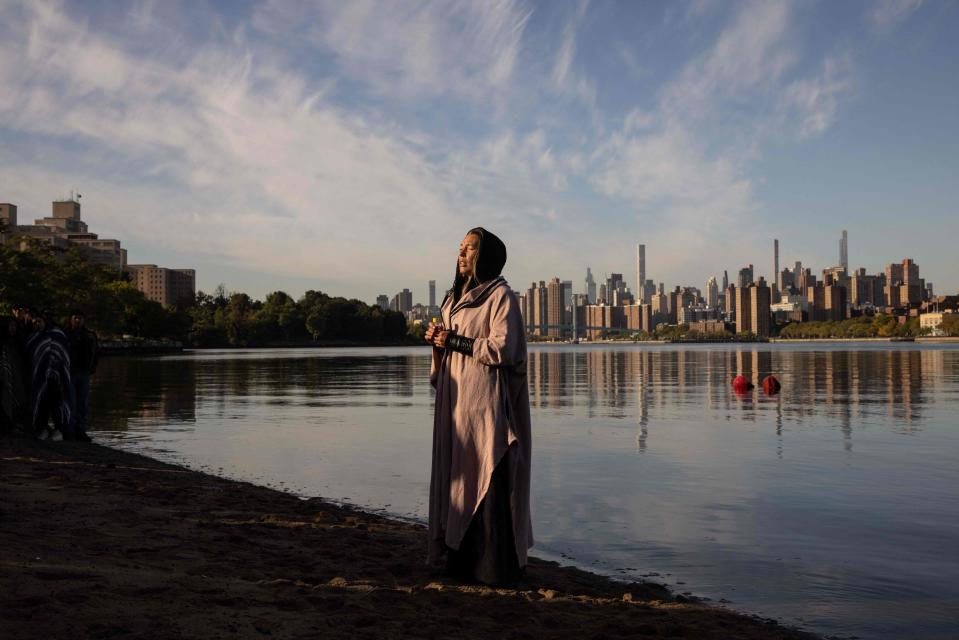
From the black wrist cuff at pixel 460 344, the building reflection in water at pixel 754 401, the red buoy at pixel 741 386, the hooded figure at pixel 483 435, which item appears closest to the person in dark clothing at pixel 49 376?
the building reflection in water at pixel 754 401

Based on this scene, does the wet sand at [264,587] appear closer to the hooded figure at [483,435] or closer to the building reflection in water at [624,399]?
the hooded figure at [483,435]

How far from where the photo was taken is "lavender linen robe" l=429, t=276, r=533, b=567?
6.39 metres

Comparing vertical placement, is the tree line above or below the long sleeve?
above

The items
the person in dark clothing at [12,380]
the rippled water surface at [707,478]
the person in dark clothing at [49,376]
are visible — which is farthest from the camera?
the person in dark clothing at [49,376]

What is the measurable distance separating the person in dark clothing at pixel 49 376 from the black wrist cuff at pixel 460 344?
10.9 m

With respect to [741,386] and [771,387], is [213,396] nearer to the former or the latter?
[741,386]

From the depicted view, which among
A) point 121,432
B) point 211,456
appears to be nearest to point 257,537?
point 211,456

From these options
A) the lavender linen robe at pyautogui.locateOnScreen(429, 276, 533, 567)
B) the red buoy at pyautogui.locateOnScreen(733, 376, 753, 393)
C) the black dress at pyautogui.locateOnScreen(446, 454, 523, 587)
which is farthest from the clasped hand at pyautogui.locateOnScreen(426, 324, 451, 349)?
the red buoy at pyautogui.locateOnScreen(733, 376, 753, 393)

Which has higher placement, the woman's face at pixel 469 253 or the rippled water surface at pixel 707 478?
the woman's face at pixel 469 253

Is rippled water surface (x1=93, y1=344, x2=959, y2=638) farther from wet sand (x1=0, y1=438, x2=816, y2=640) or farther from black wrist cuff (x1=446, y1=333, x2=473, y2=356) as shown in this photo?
black wrist cuff (x1=446, y1=333, x2=473, y2=356)

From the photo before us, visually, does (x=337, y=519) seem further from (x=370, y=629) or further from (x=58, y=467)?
(x=58, y=467)

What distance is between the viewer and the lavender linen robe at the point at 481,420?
21.0 ft

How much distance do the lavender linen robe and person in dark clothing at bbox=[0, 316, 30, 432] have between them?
10.6 m

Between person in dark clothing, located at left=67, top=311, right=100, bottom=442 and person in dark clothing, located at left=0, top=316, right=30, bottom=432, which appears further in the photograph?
person in dark clothing, located at left=67, top=311, right=100, bottom=442
